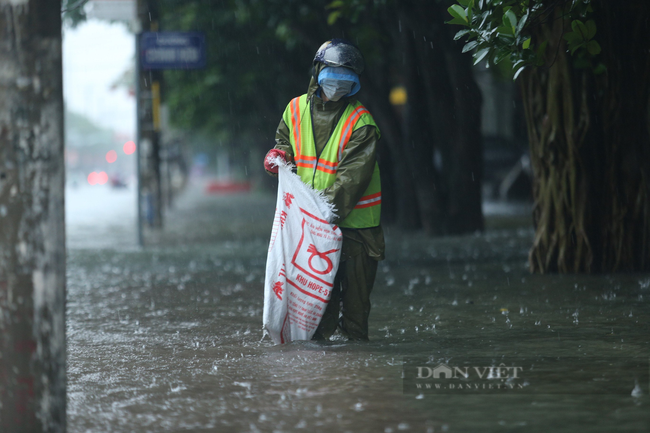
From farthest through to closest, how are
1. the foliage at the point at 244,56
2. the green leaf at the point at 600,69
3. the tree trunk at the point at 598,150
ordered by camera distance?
1. the foliage at the point at 244,56
2. the tree trunk at the point at 598,150
3. the green leaf at the point at 600,69

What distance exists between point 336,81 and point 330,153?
0.46 metres

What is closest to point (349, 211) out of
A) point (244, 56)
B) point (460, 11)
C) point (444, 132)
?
point (460, 11)

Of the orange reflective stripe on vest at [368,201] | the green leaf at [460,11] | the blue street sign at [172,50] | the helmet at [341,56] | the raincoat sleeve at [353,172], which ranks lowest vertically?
the orange reflective stripe on vest at [368,201]

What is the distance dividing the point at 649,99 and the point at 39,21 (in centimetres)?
758

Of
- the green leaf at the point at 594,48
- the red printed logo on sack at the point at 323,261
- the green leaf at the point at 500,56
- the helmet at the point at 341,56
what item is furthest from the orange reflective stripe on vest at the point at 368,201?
the green leaf at the point at 594,48

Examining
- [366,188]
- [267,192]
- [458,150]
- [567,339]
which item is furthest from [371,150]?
[267,192]

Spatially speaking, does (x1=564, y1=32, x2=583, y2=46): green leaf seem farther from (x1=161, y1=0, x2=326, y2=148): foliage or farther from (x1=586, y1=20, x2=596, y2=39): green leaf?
(x1=161, y1=0, x2=326, y2=148): foliage

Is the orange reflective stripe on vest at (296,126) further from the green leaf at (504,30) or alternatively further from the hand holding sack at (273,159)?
the green leaf at (504,30)

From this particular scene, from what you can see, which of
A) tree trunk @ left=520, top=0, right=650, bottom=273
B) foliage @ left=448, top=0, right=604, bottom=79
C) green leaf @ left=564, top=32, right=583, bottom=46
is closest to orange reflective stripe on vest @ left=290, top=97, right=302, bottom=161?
foliage @ left=448, top=0, right=604, bottom=79

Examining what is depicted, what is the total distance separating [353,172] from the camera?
5.79 metres

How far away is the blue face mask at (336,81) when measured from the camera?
230 inches

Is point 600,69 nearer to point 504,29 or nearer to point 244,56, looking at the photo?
point 504,29

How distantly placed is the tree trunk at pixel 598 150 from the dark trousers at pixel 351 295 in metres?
4.23

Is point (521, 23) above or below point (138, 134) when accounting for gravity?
above
